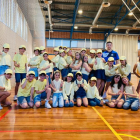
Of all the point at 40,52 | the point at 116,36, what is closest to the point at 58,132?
the point at 40,52

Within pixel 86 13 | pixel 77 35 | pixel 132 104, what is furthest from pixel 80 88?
pixel 77 35

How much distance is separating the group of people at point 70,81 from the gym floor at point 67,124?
44cm

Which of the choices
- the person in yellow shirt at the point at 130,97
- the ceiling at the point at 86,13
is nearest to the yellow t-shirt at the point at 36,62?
the person in yellow shirt at the point at 130,97

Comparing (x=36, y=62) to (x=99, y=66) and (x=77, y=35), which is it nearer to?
(x=99, y=66)

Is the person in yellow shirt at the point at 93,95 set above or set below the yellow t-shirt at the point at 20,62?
below

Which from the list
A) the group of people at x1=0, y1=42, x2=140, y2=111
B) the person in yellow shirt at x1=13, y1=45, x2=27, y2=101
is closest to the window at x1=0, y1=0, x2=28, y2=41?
the person in yellow shirt at x1=13, y1=45, x2=27, y2=101

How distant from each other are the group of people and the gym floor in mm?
438

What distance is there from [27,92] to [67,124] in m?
1.73

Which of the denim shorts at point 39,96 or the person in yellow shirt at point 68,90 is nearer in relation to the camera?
Answer: the denim shorts at point 39,96

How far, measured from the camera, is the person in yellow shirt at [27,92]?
13.2ft

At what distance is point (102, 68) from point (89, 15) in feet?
39.4

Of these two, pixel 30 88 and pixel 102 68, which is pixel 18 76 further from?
pixel 102 68

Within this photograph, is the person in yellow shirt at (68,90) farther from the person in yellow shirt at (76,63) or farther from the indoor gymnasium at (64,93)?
the person in yellow shirt at (76,63)

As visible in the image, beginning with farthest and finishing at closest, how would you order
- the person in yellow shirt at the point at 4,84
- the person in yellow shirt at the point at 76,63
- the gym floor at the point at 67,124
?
the person in yellow shirt at the point at 76,63 < the person in yellow shirt at the point at 4,84 < the gym floor at the point at 67,124
